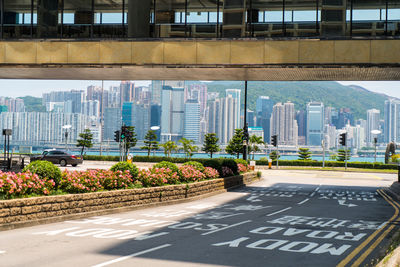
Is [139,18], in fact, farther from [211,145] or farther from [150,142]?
[211,145]

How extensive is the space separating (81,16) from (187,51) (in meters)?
7.24

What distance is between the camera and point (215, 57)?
2609 cm

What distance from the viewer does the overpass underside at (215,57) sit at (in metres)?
25.2

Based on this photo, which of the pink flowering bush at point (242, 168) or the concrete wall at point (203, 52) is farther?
the pink flowering bush at point (242, 168)

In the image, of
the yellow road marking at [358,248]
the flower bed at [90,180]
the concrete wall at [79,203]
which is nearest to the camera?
the yellow road marking at [358,248]

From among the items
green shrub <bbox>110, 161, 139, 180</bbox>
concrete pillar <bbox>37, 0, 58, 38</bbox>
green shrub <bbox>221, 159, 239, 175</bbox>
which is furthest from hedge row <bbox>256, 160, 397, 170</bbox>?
green shrub <bbox>110, 161, 139, 180</bbox>

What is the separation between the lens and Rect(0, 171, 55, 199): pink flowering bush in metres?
13.2

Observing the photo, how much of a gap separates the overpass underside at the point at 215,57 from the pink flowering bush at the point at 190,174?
557 centimetres

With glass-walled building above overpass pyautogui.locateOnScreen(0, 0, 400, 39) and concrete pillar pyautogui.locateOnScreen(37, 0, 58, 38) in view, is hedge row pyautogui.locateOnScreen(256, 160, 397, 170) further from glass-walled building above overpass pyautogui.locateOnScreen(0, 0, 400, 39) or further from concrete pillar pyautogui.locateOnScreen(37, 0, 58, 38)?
concrete pillar pyautogui.locateOnScreen(37, 0, 58, 38)

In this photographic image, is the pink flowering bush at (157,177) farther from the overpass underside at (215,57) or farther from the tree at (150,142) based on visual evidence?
the tree at (150,142)

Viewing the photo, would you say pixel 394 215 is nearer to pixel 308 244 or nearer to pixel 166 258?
pixel 308 244

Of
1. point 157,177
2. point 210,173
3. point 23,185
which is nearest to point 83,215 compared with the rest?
point 23,185

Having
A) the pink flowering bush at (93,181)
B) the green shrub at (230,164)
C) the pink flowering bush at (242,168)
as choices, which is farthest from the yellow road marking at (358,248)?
the pink flowering bush at (242,168)

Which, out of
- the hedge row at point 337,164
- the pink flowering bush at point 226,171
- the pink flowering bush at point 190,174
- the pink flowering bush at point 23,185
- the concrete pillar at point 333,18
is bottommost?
the hedge row at point 337,164
